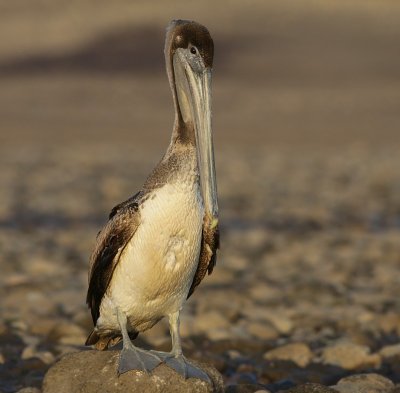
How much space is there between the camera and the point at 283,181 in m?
21.5

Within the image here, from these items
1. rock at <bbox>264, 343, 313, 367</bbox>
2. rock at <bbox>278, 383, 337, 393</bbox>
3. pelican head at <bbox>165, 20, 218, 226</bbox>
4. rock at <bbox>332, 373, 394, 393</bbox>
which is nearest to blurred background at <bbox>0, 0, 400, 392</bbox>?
rock at <bbox>264, 343, 313, 367</bbox>

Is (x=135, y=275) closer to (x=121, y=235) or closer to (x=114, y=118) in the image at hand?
(x=121, y=235)

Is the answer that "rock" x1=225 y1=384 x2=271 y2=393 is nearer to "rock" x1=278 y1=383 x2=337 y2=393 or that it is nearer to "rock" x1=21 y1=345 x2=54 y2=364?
"rock" x1=278 y1=383 x2=337 y2=393

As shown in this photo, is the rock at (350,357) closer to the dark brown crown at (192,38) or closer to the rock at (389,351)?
the rock at (389,351)

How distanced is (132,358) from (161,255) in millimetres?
649

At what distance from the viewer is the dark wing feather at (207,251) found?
6727 millimetres

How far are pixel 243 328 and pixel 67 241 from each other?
5009 mm

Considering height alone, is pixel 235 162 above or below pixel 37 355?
above

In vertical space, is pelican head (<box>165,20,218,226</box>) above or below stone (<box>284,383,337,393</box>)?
above

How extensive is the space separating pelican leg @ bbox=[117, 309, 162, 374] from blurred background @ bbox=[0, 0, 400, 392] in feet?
3.92

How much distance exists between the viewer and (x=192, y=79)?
22.2 feet

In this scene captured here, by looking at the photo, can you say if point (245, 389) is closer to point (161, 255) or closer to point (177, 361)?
point (177, 361)

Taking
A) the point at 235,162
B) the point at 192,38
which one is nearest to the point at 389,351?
the point at 192,38

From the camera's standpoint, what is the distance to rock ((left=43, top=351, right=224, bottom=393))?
6.50 m
